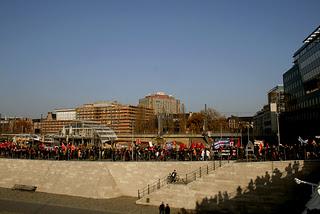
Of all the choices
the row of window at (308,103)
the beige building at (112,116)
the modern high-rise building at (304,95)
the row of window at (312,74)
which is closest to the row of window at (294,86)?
the modern high-rise building at (304,95)

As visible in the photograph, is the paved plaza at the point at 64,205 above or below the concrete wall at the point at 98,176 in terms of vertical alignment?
below

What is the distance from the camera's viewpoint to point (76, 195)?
34469 mm

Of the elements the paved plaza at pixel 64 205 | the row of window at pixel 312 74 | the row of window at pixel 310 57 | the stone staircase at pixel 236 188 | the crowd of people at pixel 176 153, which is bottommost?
the paved plaza at pixel 64 205

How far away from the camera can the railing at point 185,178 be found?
1160 inches

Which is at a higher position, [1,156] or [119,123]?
[119,123]

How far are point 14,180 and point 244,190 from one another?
2774 centimetres

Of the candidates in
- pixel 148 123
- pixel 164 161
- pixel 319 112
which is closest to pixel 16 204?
pixel 164 161

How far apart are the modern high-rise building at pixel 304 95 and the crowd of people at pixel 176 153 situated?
73.9 feet

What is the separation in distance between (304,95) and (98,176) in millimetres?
38680

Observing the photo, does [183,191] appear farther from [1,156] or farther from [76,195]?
[1,156]

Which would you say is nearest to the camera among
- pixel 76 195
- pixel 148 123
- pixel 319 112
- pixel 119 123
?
pixel 76 195

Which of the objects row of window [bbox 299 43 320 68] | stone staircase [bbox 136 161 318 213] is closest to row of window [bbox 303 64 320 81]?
row of window [bbox 299 43 320 68]

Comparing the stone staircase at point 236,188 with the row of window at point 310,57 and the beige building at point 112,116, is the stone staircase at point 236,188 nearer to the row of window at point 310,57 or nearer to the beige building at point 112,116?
the row of window at point 310,57

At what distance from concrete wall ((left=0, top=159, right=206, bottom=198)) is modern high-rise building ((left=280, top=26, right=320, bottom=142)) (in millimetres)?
27678
